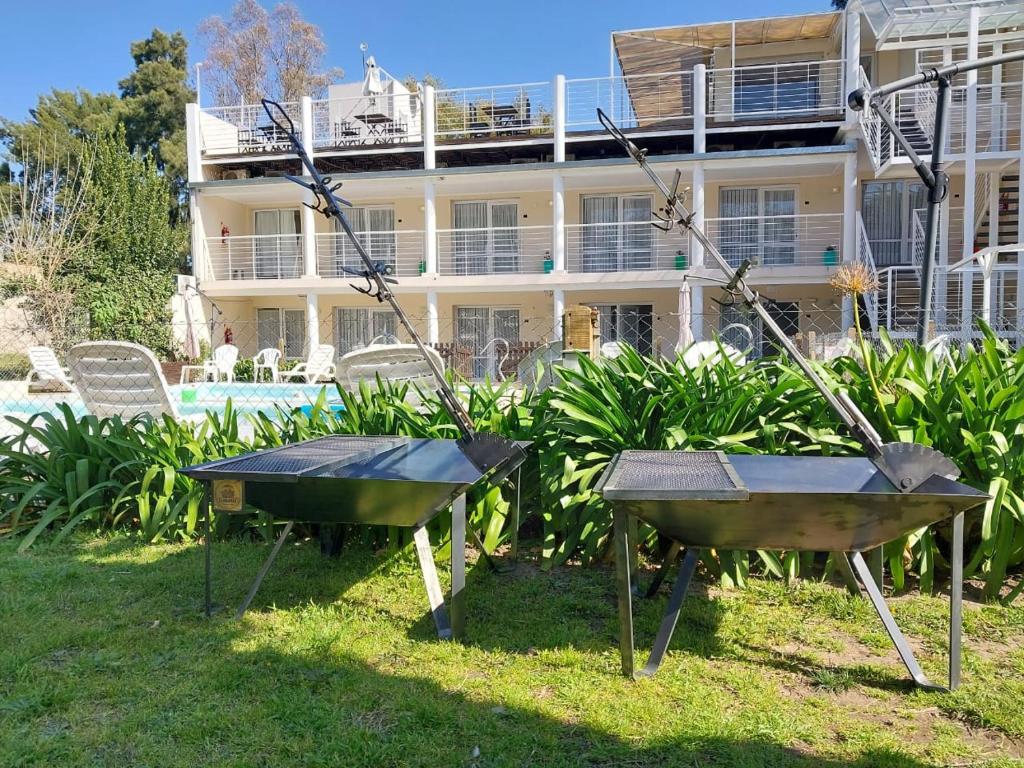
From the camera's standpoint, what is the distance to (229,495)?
3051mm

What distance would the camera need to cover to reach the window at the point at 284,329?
22.3 meters

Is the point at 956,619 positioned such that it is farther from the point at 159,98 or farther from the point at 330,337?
the point at 159,98

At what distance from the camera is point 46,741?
2355 millimetres

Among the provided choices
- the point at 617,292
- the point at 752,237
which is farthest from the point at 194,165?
the point at 752,237

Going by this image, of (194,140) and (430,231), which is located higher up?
(194,140)

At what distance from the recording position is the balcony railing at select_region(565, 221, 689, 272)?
1880 centimetres

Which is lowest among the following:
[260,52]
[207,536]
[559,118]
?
[207,536]

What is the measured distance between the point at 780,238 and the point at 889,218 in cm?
269

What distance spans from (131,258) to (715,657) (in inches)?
895

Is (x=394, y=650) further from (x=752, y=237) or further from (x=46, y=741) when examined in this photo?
(x=752, y=237)

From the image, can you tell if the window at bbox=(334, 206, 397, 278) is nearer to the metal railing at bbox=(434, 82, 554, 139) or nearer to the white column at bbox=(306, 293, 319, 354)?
the white column at bbox=(306, 293, 319, 354)

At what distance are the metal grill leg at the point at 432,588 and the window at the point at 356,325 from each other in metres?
18.7

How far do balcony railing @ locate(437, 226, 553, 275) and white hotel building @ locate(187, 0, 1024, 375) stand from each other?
0.06 metres

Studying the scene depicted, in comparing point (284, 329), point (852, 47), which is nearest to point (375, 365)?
point (852, 47)
